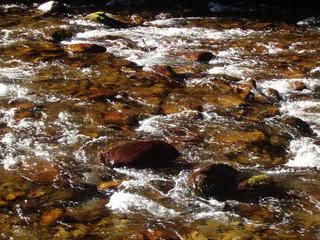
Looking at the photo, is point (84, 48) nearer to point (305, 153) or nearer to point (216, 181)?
point (305, 153)

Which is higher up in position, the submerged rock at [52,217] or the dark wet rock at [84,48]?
the dark wet rock at [84,48]

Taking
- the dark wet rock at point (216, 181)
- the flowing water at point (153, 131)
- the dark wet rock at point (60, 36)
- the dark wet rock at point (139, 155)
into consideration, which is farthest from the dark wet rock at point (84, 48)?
the dark wet rock at point (216, 181)

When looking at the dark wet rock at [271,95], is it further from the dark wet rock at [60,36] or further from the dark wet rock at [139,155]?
the dark wet rock at [60,36]

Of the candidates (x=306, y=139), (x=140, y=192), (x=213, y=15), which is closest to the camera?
(x=140, y=192)

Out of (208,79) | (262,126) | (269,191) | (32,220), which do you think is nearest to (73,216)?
(32,220)

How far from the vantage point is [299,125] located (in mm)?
6176

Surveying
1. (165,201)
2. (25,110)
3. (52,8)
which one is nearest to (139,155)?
(165,201)

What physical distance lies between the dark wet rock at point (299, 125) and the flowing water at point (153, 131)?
0.03m

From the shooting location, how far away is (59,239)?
350 centimetres

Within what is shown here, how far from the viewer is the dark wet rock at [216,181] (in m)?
4.34

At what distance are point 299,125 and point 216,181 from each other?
243 centimetres

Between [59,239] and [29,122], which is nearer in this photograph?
[59,239]

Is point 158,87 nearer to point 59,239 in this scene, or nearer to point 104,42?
point 104,42

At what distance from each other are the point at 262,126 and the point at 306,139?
70 cm
